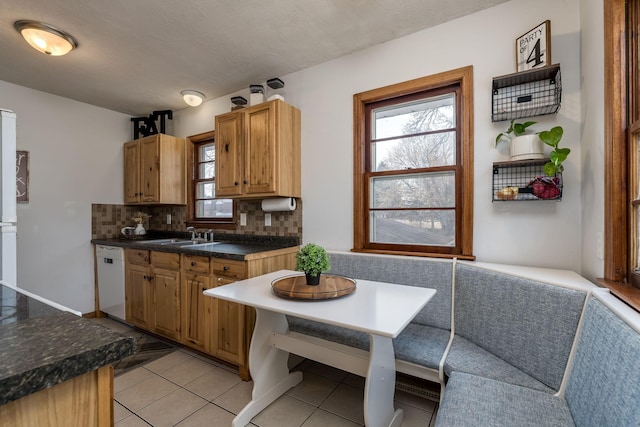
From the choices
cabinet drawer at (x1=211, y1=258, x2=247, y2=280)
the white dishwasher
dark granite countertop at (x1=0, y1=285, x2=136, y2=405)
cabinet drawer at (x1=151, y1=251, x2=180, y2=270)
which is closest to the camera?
dark granite countertop at (x1=0, y1=285, x2=136, y2=405)

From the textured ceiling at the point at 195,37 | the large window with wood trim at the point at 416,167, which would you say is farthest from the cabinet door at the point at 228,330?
the textured ceiling at the point at 195,37

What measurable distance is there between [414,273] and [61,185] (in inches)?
152

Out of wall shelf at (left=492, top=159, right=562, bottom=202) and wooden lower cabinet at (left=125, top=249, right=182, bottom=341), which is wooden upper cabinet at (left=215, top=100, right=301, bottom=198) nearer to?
wooden lower cabinet at (left=125, top=249, right=182, bottom=341)

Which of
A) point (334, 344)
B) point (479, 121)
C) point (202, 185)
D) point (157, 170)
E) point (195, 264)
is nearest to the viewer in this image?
point (334, 344)

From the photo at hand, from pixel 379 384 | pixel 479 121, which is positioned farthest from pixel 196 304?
pixel 479 121

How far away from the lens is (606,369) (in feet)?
3.18

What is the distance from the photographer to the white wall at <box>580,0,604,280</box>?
1437mm

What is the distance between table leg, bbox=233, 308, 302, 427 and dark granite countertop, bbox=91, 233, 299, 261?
0.53 m

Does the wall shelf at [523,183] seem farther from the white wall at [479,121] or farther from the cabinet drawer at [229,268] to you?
the cabinet drawer at [229,268]

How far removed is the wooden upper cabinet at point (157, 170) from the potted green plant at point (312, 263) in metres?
2.52

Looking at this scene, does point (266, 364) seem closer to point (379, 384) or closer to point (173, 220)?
point (379, 384)

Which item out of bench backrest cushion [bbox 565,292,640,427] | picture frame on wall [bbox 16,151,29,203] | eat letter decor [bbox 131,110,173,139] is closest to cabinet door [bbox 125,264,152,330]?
picture frame on wall [bbox 16,151,29,203]

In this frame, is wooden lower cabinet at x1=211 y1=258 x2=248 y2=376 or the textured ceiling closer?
the textured ceiling

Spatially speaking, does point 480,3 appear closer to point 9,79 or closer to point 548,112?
point 548,112
